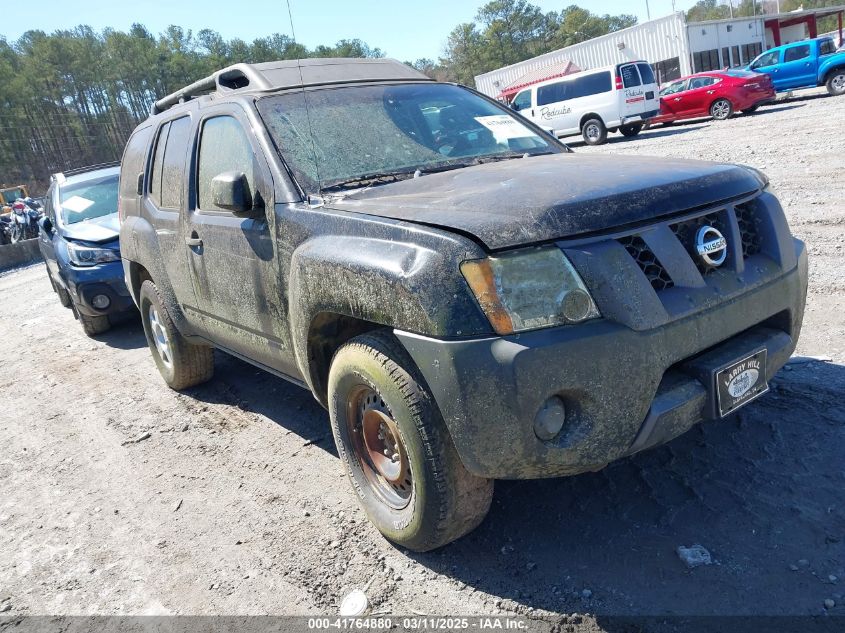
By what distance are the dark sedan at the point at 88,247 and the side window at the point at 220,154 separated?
13.0 ft

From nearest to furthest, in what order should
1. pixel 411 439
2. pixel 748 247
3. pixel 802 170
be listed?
1. pixel 411 439
2. pixel 748 247
3. pixel 802 170

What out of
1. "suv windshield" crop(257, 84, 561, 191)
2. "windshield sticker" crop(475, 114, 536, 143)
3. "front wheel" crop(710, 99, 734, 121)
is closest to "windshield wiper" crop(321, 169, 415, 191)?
"suv windshield" crop(257, 84, 561, 191)

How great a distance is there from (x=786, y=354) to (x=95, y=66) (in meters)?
53.8

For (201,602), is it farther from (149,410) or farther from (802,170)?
(802,170)

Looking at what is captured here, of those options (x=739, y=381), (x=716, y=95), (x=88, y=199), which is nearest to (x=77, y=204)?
(x=88, y=199)

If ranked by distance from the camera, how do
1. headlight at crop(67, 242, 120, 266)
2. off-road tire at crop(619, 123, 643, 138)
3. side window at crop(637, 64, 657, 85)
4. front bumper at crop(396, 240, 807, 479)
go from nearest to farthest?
1. front bumper at crop(396, 240, 807, 479)
2. headlight at crop(67, 242, 120, 266)
3. side window at crop(637, 64, 657, 85)
4. off-road tire at crop(619, 123, 643, 138)

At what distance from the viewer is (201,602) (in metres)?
2.77

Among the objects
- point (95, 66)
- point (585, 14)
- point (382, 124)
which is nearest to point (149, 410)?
point (382, 124)

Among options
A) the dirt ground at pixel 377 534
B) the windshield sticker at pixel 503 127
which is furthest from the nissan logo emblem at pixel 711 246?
the windshield sticker at pixel 503 127

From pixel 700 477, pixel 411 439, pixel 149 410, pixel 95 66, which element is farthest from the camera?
pixel 95 66

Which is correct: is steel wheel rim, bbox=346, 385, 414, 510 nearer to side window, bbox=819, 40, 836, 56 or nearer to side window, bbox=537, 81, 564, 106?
side window, bbox=537, 81, 564, 106

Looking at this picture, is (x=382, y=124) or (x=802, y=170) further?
(x=802, y=170)

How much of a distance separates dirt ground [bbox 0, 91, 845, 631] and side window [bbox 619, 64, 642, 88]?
15235 millimetres

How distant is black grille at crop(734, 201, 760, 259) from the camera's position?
2.74 metres
